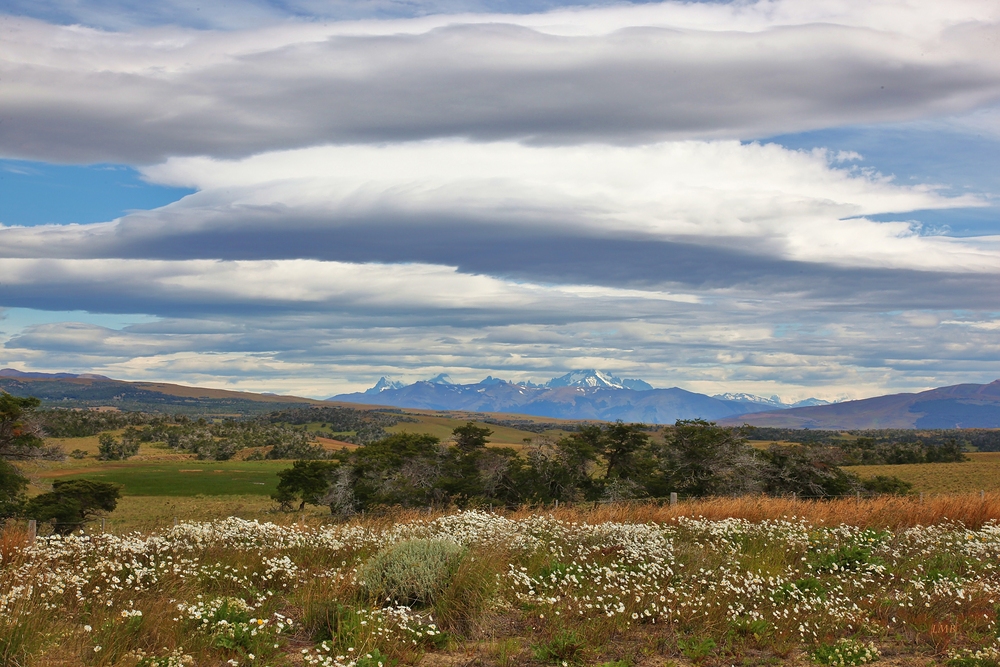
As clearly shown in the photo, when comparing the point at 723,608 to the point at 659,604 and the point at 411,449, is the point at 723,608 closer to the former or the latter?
the point at 659,604

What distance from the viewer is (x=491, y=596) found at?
9.70m

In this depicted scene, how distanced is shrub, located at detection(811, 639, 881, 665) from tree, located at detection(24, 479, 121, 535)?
47.1 metres

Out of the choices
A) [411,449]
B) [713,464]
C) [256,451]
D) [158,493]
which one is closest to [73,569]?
[713,464]

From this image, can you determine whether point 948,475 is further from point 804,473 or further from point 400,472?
point 400,472

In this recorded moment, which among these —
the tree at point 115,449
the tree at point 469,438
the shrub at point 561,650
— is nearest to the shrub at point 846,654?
the shrub at point 561,650

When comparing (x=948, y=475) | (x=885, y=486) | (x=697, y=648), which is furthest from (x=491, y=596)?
(x=948, y=475)

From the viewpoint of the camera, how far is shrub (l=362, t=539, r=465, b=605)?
32.4ft

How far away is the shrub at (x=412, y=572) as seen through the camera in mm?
9891

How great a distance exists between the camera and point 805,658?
862 cm

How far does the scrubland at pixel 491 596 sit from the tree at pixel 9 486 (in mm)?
34465

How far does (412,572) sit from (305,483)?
5552 centimetres

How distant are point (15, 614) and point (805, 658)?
7.69 meters

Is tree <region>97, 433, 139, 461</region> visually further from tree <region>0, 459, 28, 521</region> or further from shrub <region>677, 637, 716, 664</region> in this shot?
shrub <region>677, 637, 716, 664</region>

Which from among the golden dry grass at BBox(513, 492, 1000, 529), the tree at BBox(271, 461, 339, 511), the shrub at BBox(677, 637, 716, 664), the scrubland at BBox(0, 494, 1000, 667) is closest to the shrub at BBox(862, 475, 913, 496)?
the tree at BBox(271, 461, 339, 511)
